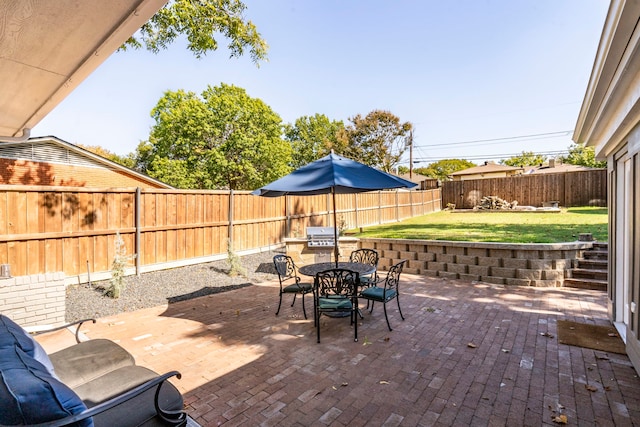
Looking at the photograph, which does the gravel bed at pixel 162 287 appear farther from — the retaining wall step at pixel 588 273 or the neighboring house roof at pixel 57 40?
the retaining wall step at pixel 588 273

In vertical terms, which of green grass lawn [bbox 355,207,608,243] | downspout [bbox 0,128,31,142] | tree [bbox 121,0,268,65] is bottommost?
green grass lawn [bbox 355,207,608,243]

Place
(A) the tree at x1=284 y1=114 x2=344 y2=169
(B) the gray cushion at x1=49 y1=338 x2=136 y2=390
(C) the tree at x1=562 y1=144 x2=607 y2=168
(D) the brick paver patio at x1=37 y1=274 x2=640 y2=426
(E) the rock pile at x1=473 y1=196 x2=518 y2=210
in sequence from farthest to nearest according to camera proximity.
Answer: (A) the tree at x1=284 y1=114 x2=344 y2=169 < (C) the tree at x1=562 y1=144 x2=607 y2=168 < (E) the rock pile at x1=473 y1=196 x2=518 y2=210 < (D) the brick paver patio at x1=37 y1=274 x2=640 y2=426 < (B) the gray cushion at x1=49 y1=338 x2=136 y2=390

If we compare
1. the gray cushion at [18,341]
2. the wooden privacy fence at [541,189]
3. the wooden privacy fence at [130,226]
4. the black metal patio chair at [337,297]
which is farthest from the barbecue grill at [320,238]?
the wooden privacy fence at [541,189]

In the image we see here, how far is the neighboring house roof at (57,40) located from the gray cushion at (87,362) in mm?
2322

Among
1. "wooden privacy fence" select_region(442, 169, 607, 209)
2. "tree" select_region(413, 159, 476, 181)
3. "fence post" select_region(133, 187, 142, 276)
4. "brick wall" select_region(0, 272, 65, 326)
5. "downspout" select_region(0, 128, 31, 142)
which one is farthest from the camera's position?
"tree" select_region(413, 159, 476, 181)

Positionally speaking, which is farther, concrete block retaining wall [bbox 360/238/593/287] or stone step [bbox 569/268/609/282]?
concrete block retaining wall [bbox 360/238/593/287]

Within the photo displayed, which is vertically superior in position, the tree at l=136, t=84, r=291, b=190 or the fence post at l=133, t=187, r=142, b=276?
the tree at l=136, t=84, r=291, b=190

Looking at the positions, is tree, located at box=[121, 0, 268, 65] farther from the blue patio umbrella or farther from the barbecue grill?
the blue patio umbrella

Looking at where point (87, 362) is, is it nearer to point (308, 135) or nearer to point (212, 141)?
point (212, 141)

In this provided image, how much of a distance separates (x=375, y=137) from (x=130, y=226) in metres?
24.2

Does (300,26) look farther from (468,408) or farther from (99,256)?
(468,408)

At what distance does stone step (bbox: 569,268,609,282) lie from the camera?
621 centimetres

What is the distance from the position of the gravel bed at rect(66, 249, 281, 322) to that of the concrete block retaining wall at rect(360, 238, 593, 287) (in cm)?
392

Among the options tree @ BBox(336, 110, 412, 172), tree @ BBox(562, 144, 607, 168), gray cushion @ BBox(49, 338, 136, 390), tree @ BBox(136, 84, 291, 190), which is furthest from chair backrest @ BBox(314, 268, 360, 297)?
tree @ BBox(562, 144, 607, 168)
